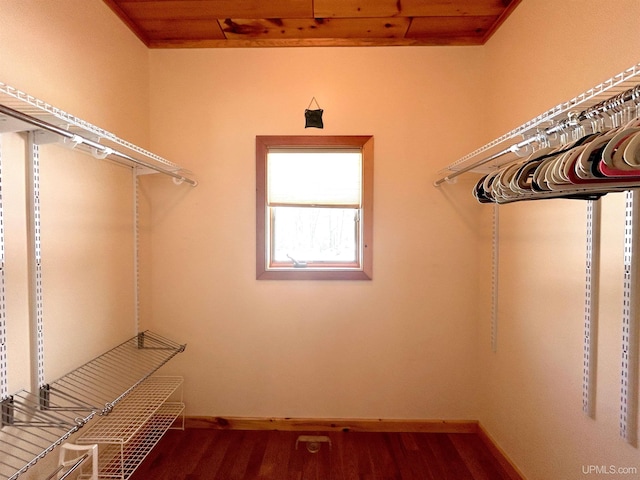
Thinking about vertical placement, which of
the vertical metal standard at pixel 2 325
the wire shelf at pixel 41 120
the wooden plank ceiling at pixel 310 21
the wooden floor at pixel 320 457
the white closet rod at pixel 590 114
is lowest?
the wooden floor at pixel 320 457

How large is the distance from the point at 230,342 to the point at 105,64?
5.90 ft

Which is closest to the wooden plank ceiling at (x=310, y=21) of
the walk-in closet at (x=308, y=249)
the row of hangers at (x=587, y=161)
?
the walk-in closet at (x=308, y=249)

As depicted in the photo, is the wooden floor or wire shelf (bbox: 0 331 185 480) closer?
wire shelf (bbox: 0 331 185 480)

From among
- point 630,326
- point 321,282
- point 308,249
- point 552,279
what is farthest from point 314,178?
point 630,326

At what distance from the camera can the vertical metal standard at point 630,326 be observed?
1030 millimetres

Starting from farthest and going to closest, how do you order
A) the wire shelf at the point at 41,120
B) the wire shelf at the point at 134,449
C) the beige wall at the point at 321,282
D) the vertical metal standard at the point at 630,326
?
the beige wall at the point at 321,282 < the wire shelf at the point at 134,449 < the vertical metal standard at the point at 630,326 < the wire shelf at the point at 41,120

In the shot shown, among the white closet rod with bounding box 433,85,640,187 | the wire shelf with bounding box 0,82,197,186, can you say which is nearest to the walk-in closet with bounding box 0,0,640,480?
the wire shelf with bounding box 0,82,197,186

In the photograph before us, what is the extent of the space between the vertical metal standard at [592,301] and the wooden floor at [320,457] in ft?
2.86

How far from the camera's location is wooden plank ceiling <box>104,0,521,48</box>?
1.70 m

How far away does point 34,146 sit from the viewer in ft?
3.86

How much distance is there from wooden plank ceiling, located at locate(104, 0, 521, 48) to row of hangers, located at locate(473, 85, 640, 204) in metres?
1.24

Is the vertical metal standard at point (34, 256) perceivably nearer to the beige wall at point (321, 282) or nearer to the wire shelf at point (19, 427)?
the wire shelf at point (19, 427)

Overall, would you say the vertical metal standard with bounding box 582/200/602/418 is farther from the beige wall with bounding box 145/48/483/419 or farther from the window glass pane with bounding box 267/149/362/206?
the window glass pane with bounding box 267/149/362/206

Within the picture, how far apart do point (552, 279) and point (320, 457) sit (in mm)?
1625
